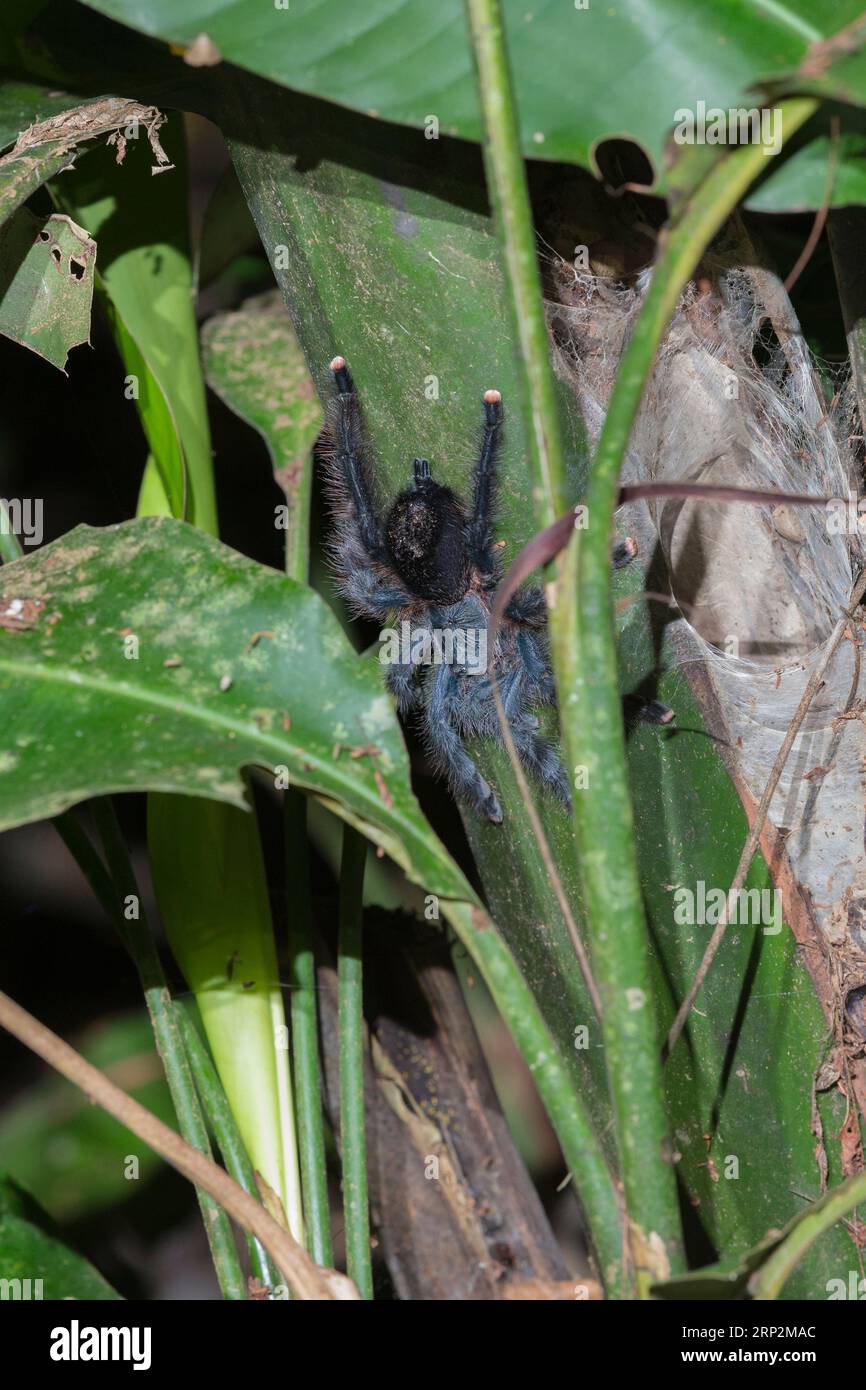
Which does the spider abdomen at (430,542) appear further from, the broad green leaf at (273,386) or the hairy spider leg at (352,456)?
the broad green leaf at (273,386)

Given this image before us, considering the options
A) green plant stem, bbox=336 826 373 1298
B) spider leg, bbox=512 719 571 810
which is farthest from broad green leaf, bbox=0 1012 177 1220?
spider leg, bbox=512 719 571 810

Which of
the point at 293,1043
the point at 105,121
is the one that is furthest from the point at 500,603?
the point at 105,121

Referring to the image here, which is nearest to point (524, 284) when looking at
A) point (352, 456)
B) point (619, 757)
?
point (619, 757)

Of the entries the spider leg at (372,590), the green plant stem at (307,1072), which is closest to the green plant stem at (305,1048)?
the green plant stem at (307,1072)

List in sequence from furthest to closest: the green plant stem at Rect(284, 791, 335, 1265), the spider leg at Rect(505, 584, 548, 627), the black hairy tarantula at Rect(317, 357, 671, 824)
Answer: the spider leg at Rect(505, 584, 548, 627)
the black hairy tarantula at Rect(317, 357, 671, 824)
the green plant stem at Rect(284, 791, 335, 1265)

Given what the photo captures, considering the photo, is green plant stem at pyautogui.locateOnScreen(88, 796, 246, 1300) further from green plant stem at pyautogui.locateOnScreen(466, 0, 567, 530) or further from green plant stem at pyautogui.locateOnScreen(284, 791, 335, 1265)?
green plant stem at pyautogui.locateOnScreen(466, 0, 567, 530)

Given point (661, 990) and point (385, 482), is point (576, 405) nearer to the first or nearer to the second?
point (385, 482)
